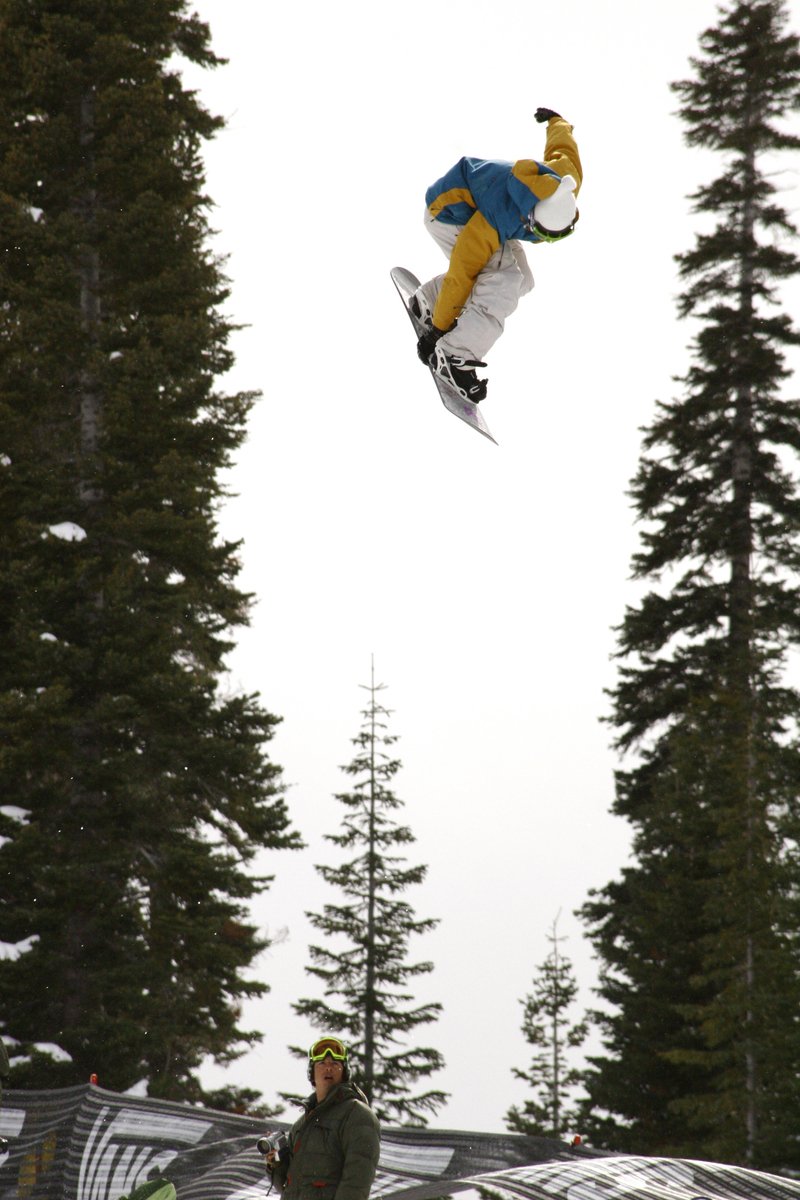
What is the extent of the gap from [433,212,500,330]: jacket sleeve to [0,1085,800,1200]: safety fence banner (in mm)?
4885

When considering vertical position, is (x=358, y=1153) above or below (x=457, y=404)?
below

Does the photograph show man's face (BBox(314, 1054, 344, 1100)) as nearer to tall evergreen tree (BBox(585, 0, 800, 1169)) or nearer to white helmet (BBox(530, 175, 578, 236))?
white helmet (BBox(530, 175, 578, 236))

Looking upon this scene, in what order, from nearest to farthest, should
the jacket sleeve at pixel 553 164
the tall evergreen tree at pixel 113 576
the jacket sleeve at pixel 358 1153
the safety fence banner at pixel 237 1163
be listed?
the jacket sleeve at pixel 358 1153
the jacket sleeve at pixel 553 164
the safety fence banner at pixel 237 1163
the tall evergreen tree at pixel 113 576

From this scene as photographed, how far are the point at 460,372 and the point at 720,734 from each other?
14766 millimetres

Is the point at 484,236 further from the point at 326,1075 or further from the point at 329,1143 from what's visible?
the point at 329,1143

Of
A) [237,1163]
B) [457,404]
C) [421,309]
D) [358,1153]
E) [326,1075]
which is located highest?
[421,309]

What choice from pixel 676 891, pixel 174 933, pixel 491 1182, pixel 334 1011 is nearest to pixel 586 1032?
pixel 334 1011

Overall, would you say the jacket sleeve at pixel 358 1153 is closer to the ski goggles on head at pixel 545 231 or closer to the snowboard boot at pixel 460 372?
the snowboard boot at pixel 460 372

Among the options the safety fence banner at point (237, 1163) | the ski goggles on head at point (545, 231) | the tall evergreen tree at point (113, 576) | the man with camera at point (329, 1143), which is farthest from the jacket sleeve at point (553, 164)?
the tall evergreen tree at point (113, 576)

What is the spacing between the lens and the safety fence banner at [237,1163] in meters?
7.10

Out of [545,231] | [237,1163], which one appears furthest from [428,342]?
[237,1163]

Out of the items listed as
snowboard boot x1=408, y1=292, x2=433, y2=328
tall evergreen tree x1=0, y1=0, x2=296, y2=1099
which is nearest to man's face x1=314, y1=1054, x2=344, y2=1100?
snowboard boot x1=408, y1=292, x2=433, y2=328

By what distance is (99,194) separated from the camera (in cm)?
1845

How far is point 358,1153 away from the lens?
553 cm
